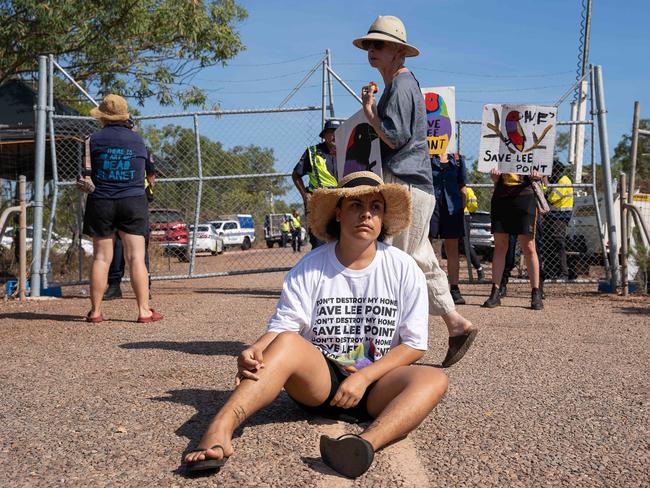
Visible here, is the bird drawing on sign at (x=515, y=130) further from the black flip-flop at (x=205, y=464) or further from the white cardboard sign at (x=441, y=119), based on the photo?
the black flip-flop at (x=205, y=464)

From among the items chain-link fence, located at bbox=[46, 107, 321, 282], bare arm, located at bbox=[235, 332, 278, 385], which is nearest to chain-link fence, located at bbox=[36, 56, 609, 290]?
chain-link fence, located at bbox=[46, 107, 321, 282]

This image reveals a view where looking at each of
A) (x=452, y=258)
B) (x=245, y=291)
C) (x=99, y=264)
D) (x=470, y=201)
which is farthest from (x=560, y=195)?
(x=99, y=264)

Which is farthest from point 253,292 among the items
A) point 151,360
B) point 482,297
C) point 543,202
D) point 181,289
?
point 151,360

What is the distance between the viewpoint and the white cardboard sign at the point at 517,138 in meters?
9.02

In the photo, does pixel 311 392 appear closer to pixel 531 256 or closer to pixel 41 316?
pixel 41 316

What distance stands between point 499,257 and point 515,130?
1717 mm

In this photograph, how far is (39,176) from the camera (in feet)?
31.2

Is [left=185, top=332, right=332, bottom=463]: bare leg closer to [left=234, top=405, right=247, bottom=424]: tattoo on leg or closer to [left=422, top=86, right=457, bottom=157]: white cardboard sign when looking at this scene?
[left=234, top=405, right=247, bottom=424]: tattoo on leg

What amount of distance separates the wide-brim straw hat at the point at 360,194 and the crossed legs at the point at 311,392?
666mm

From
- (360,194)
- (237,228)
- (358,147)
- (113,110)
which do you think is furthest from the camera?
(237,228)

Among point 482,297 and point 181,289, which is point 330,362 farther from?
point 181,289

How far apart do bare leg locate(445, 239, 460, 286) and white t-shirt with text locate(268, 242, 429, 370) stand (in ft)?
16.6

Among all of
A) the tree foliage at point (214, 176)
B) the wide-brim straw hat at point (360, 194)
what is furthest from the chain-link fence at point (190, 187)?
the wide-brim straw hat at point (360, 194)

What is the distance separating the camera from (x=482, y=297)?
9891 millimetres
